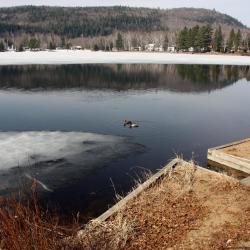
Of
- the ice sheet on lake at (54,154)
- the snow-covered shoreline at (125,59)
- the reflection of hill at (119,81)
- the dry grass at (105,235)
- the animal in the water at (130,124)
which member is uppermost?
the snow-covered shoreline at (125,59)

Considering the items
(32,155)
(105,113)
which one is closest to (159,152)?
(32,155)

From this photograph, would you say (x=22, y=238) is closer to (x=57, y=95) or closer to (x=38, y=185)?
(x=38, y=185)

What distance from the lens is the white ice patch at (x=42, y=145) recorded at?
17141 mm

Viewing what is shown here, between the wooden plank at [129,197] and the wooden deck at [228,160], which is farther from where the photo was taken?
the wooden deck at [228,160]

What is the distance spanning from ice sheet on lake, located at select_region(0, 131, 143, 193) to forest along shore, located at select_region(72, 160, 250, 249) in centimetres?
422

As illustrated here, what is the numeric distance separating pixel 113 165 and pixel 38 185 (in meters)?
3.73

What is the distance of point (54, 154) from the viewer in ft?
59.1

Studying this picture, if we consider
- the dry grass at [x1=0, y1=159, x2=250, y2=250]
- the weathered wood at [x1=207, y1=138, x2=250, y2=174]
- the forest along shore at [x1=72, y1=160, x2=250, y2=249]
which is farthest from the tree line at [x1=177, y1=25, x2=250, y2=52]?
the dry grass at [x1=0, y1=159, x2=250, y2=250]

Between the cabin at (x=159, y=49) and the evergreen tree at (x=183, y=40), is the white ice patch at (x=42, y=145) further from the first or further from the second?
the cabin at (x=159, y=49)

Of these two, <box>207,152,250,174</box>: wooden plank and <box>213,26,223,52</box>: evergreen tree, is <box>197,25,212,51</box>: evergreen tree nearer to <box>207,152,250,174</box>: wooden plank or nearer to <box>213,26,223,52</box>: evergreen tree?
<box>213,26,223,52</box>: evergreen tree

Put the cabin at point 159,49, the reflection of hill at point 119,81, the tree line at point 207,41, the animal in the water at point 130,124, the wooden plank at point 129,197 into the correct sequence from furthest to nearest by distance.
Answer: the cabin at point 159,49, the tree line at point 207,41, the reflection of hill at point 119,81, the animal in the water at point 130,124, the wooden plank at point 129,197

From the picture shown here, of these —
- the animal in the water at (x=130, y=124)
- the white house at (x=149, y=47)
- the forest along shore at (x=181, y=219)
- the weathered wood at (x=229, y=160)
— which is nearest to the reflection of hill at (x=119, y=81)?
the animal in the water at (x=130, y=124)

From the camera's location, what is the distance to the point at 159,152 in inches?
743

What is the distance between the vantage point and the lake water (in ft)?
49.5
